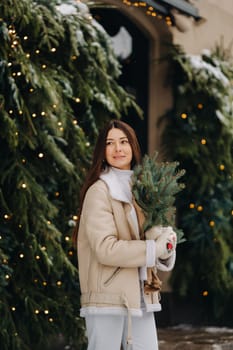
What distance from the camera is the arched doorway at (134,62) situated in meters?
10.0

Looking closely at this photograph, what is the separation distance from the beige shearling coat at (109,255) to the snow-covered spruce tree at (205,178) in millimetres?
5109

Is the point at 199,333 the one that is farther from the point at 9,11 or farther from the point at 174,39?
the point at 9,11

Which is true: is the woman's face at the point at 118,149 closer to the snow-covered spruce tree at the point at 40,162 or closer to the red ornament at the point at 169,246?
the red ornament at the point at 169,246

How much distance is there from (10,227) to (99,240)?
2.48m

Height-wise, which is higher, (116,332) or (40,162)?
(40,162)

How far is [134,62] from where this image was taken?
10.2 m

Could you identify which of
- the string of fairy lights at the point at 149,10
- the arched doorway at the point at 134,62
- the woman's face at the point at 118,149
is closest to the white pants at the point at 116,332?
the woman's face at the point at 118,149

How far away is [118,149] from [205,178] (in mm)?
5027

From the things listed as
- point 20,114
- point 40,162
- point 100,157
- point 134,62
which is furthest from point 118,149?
point 134,62

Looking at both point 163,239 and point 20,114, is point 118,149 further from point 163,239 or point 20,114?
point 20,114

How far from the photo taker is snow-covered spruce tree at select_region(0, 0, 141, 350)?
261 inches

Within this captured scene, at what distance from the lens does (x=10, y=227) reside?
6.82 meters

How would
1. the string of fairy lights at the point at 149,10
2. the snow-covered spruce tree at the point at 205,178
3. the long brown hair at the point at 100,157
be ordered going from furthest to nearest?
1. the snow-covered spruce tree at the point at 205,178
2. the string of fairy lights at the point at 149,10
3. the long brown hair at the point at 100,157

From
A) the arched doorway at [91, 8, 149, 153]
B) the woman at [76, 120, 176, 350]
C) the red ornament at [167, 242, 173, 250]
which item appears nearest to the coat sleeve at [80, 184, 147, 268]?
the woman at [76, 120, 176, 350]
